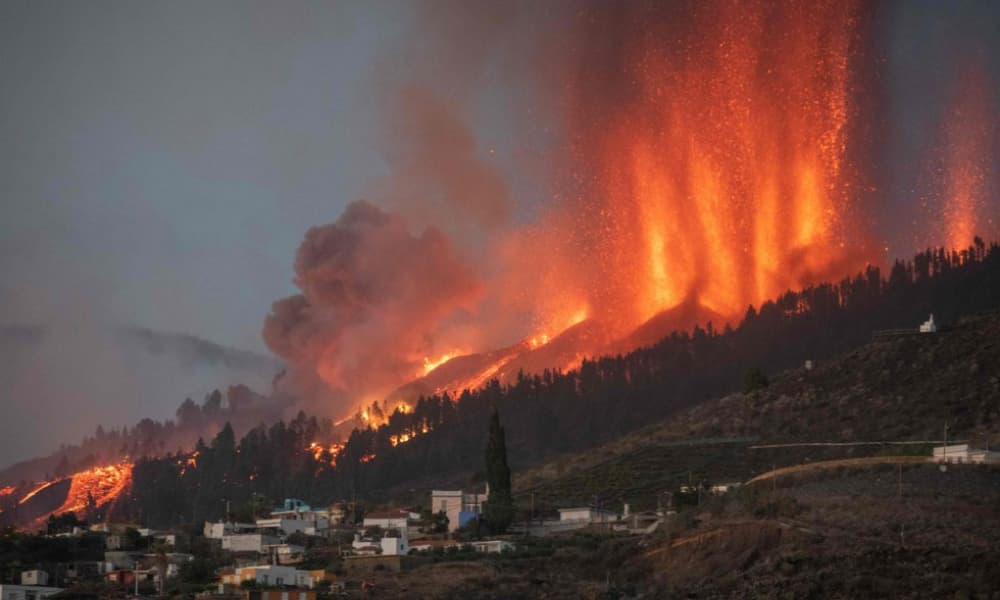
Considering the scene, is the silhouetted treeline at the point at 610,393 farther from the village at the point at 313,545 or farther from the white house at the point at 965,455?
the white house at the point at 965,455

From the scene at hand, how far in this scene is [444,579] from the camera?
8425cm

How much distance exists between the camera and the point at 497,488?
10644 cm

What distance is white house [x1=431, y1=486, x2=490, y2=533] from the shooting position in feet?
346

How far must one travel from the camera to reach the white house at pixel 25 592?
83.5m

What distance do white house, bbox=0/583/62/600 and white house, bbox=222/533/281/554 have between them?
15.8 meters

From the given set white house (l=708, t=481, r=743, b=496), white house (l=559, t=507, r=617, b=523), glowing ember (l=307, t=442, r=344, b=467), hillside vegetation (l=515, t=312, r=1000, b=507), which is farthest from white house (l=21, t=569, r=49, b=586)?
glowing ember (l=307, t=442, r=344, b=467)

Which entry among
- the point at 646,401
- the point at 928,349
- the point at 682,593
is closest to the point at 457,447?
the point at 646,401

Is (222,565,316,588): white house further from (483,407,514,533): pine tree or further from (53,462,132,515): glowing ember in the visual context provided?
(53,462,132,515): glowing ember

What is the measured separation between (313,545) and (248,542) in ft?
15.6

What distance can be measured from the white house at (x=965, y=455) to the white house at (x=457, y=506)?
3008 centimetres

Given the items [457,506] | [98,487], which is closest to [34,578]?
[457,506]

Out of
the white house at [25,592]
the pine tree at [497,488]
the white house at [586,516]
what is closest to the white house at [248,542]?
the pine tree at [497,488]

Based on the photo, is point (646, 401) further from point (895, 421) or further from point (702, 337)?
point (895, 421)

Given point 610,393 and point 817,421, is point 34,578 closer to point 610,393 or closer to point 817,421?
point 817,421
